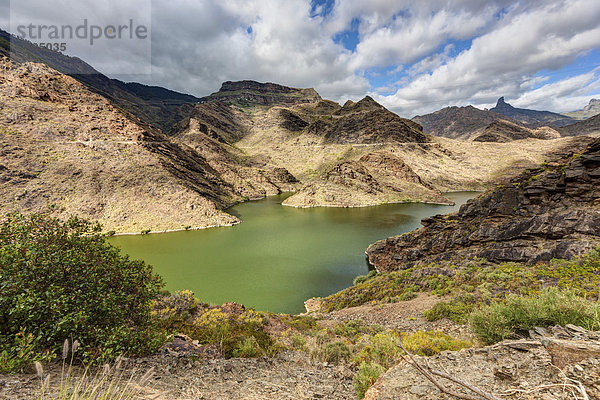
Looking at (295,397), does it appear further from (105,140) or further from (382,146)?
Result: (382,146)

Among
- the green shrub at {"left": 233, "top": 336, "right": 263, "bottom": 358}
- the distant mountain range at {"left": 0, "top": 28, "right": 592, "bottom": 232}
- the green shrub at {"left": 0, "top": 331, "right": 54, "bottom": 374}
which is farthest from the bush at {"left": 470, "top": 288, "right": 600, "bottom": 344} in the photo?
the distant mountain range at {"left": 0, "top": 28, "right": 592, "bottom": 232}

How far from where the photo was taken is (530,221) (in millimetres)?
20016

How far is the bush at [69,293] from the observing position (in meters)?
5.58

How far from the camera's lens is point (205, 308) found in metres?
16.5

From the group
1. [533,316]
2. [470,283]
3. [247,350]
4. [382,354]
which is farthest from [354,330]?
[470,283]

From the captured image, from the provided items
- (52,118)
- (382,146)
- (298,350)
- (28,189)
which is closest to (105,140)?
(52,118)

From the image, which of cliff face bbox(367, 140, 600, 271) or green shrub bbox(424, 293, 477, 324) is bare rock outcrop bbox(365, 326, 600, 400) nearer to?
green shrub bbox(424, 293, 477, 324)

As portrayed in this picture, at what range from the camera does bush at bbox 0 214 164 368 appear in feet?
18.3

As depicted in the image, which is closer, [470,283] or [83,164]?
[470,283]

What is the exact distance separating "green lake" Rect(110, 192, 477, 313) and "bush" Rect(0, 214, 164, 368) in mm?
17297

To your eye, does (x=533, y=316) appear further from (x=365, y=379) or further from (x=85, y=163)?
(x=85, y=163)

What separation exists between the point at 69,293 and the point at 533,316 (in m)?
13.2

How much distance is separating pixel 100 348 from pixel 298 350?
7273 mm

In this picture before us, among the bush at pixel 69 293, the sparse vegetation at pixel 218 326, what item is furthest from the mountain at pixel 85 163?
the bush at pixel 69 293
